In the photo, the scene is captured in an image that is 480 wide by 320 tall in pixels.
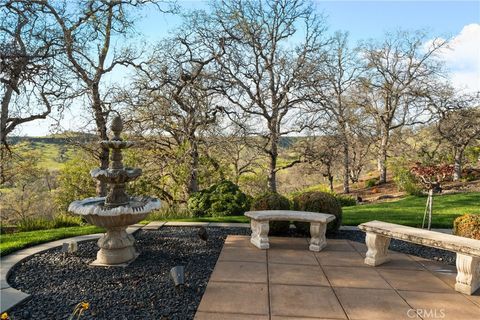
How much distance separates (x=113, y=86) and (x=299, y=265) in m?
10.5

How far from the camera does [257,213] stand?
6.43 meters

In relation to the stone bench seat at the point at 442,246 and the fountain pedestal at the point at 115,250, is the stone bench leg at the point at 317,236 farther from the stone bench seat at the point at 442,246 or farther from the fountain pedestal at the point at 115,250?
the fountain pedestal at the point at 115,250

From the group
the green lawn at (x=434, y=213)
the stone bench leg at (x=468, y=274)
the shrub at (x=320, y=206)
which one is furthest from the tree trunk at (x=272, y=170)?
the stone bench leg at (x=468, y=274)

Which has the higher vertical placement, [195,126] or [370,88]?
[370,88]

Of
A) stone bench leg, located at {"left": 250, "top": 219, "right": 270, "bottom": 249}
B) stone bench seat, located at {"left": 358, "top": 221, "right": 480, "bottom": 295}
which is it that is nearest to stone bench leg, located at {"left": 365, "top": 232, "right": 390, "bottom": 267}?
stone bench seat, located at {"left": 358, "top": 221, "right": 480, "bottom": 295}

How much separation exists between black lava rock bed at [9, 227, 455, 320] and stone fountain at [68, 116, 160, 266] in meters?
0.24

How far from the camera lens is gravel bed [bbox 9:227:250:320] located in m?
3.58

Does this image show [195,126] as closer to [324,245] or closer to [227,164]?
[227,164]

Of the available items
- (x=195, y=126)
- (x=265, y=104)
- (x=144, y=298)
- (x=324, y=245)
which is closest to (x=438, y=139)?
(x=265, y=104)

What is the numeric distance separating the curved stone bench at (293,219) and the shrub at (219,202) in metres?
4.05

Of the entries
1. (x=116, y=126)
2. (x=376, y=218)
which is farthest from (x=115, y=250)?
(x=376, y=218)

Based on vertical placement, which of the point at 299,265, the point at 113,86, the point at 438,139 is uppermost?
the point at 113,86

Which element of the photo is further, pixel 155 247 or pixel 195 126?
pixel 195 126

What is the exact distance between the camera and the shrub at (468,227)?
540 centimetres
